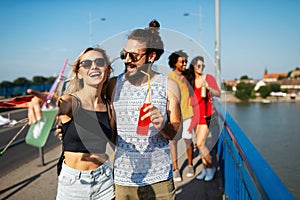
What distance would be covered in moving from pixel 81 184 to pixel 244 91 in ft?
26.4

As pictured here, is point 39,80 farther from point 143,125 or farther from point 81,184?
point 143,125

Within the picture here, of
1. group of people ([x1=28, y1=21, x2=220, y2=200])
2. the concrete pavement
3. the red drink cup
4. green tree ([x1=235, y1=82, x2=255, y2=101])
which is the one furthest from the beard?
green tree ([x1=235, y1=82, x2=255, y2=101])

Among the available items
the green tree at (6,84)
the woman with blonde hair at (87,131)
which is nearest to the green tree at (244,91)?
the woman with blonde hair at (87,131)

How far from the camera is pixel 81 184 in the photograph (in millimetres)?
2113

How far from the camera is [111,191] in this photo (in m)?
2.22

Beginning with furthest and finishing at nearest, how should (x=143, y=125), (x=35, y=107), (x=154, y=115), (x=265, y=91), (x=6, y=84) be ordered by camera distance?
(x=6, y=84) → (x=265, y=91) → (x=143, y=125) → (x=154, y=115) → (x=35, y=107)

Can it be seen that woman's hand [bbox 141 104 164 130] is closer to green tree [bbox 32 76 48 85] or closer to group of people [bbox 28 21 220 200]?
group of people [bbox 28 21 220 200]

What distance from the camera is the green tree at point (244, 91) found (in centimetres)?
906

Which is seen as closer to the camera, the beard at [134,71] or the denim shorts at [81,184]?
the beard at [134,71]

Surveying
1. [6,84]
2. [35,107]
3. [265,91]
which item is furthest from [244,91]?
[6,84]

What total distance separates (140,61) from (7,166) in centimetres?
501

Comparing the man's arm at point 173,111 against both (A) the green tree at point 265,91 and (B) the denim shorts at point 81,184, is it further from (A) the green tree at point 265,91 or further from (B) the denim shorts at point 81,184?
(A) the green tree at point 265,91

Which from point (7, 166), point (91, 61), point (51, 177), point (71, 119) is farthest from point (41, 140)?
point (7, 166)

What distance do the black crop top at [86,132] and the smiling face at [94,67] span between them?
8.5 inches
